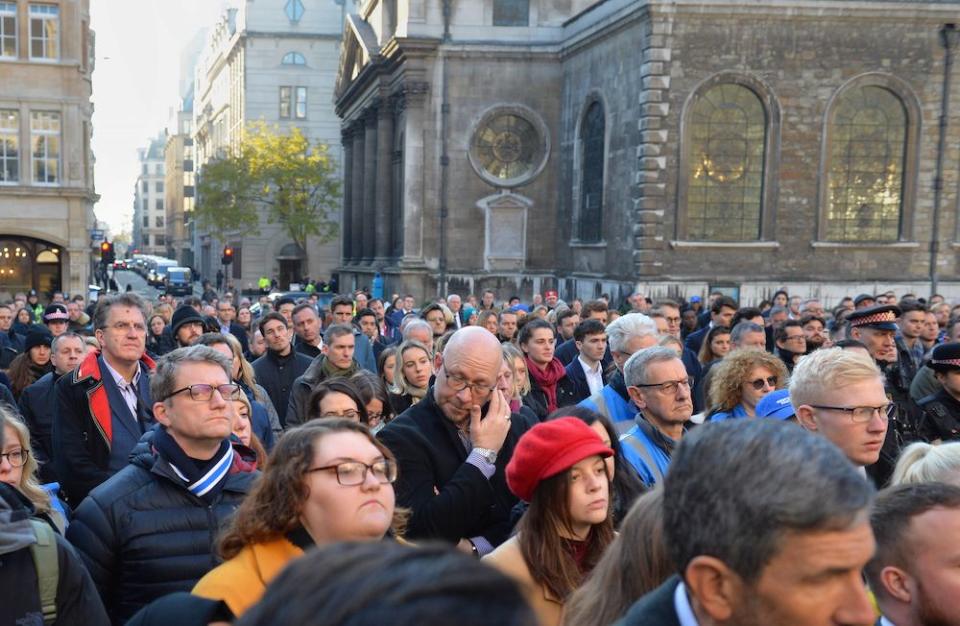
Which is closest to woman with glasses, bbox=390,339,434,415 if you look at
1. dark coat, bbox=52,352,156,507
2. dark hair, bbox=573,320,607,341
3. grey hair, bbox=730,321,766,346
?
dark hair, bbox=573,320,607,341

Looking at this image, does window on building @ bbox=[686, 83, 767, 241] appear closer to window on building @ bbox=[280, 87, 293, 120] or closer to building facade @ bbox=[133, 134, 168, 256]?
window on building @ bbox=[280, 87, 293, 120]

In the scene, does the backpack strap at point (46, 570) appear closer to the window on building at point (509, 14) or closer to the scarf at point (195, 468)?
the scarf at point (195, 468)

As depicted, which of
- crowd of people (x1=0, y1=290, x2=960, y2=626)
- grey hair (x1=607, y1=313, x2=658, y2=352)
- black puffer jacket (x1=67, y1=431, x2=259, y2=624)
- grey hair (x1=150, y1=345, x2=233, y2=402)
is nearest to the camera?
crowd of people (x1=0, y1=290, x2=960, y2=626)

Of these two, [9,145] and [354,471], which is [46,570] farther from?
[9,145]

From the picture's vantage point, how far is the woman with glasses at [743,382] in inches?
242

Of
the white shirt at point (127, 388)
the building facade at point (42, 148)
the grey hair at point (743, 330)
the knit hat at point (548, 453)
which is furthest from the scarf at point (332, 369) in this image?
the building facade at point (42, 148)

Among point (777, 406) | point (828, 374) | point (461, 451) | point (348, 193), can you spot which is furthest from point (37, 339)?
point (348, 193)

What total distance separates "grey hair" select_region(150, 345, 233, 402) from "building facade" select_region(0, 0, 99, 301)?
104ft

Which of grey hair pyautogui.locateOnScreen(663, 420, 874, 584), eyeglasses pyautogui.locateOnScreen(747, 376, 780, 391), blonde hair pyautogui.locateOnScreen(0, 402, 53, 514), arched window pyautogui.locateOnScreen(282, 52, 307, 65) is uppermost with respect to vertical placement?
arched window pyautogui.locateOnScreen(282, 52, 307, 65)

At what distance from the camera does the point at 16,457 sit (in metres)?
4.61

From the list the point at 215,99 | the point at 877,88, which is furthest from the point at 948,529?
the point at 215,99

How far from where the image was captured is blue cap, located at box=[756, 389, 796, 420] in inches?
206

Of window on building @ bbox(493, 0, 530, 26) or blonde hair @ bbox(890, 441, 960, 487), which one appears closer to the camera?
blonde hair @ bbox(890, 441, 960, 487)

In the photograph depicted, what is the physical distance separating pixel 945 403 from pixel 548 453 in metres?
4.25
